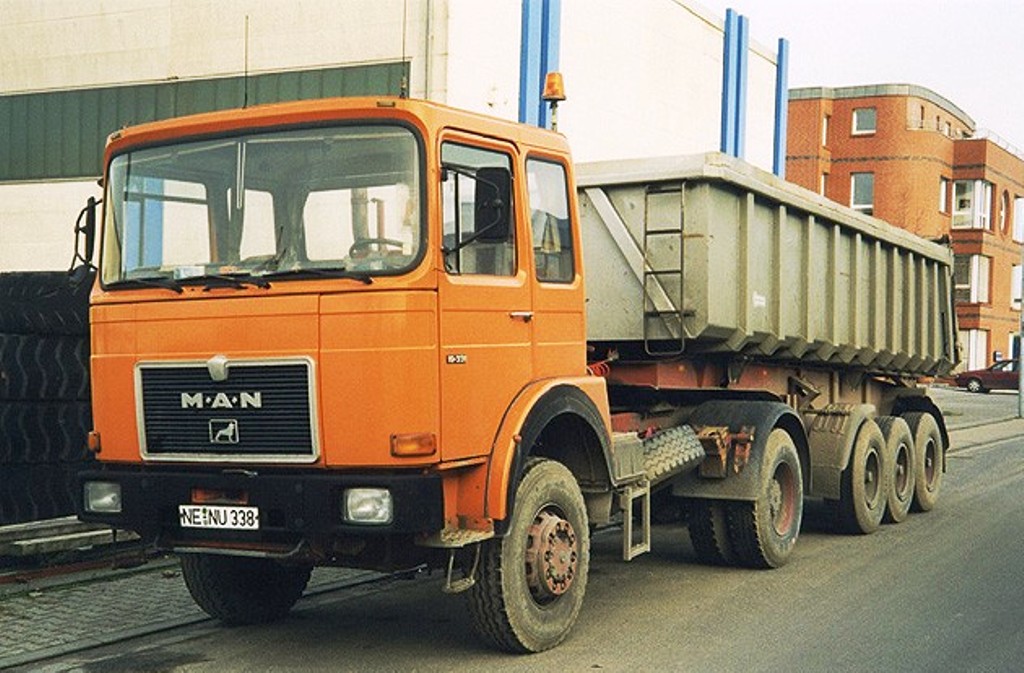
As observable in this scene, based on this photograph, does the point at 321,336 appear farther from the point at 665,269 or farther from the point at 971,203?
the point at 971,203

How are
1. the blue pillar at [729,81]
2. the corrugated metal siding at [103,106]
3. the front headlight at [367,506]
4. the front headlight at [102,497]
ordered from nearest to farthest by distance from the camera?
1. the front headlight at [367,506]
2. the front headlight at [102,497]
3. the corrugated metal siding at [103,106]
4. the blue pillar at [729,81]

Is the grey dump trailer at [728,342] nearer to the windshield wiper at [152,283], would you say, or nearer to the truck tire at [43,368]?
the windshield wiper at [152,283]

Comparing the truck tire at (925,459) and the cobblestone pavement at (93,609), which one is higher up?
the truck tire at (925,459)

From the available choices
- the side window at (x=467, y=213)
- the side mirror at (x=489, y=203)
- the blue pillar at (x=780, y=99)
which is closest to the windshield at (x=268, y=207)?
the side window at (x=467, y=213)

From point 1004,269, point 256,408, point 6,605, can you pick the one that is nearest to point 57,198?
point 6,605

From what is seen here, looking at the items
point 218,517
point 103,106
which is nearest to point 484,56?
point 103,106

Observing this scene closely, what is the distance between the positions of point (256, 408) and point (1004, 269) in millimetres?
59075

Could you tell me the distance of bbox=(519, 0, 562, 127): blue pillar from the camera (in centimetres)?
2317

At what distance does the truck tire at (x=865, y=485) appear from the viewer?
1119 centimetres

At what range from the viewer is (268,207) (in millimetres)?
6418

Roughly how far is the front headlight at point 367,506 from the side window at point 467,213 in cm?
115

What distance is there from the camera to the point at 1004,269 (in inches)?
2361

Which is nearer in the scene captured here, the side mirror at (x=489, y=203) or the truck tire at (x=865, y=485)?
the side mirror at (x=489, y=203)

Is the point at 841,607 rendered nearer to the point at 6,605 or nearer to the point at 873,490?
the point at 873,490
